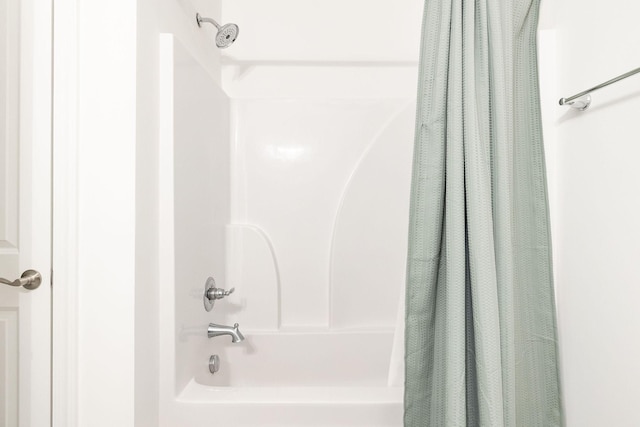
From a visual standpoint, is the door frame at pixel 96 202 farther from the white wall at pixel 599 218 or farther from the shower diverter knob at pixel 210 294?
the white wall at pixel 599 218

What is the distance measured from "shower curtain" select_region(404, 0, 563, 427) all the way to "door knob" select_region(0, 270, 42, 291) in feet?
2.90

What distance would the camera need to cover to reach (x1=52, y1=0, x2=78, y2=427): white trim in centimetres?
102

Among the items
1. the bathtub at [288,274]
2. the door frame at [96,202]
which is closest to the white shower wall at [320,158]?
the bathtub at [288,274]

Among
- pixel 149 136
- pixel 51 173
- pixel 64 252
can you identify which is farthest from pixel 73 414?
pixel 149 136

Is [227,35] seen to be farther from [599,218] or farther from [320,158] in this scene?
[599,218]

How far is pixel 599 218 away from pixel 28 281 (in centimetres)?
134

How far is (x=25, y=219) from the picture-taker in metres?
1.01

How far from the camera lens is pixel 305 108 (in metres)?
2.01

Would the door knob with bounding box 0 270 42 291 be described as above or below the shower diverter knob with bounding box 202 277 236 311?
above

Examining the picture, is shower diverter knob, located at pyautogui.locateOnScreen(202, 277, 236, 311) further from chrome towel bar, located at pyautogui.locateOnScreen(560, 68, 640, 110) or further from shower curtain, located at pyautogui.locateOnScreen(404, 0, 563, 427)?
chrome towel bar, located at pyautogui.locateOnScreen(560, 68, 640, 110)

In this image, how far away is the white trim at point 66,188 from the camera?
1.02 meters

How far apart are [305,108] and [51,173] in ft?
3.99

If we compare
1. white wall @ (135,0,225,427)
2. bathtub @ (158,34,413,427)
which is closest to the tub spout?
bathtub @ (158,34,413,427)

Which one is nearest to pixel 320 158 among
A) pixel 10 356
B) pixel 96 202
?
pixel 96 202
